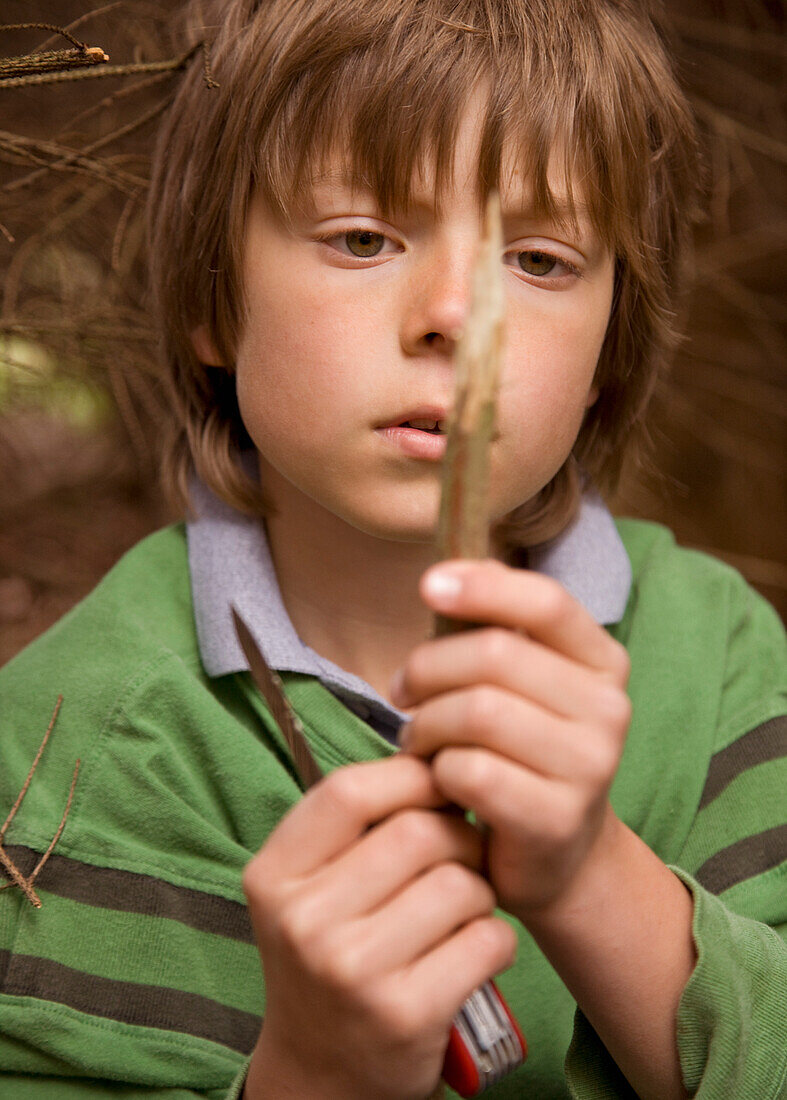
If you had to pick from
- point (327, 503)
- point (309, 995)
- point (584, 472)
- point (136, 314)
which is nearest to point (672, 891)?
point (309, 995)

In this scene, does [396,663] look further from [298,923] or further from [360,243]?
[298,923]

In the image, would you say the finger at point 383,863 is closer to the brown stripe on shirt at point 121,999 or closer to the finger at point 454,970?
the finger at point 454,970

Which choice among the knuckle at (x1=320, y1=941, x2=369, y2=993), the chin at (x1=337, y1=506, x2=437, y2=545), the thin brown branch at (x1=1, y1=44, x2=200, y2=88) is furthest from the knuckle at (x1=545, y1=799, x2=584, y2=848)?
the thin brown branch at (x1=1, y1=44, x2=200, y2=88)

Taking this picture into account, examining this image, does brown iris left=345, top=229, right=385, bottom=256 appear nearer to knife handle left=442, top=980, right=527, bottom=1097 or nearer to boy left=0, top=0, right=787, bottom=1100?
boy left=0, top=0, right=787, bottom=1100

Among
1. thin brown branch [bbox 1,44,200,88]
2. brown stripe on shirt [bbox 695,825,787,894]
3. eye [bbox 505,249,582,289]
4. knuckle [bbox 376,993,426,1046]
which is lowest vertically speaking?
brown stripe on shirt [bbox 695,825,787,894]

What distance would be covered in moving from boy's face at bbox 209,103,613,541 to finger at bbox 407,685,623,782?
0.95ft

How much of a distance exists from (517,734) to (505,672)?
0.09 ft

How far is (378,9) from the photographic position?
0.77 meters

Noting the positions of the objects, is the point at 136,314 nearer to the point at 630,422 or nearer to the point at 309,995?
the point at 630,422

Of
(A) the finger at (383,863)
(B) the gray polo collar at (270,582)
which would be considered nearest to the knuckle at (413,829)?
(A) the finger at (383,863)

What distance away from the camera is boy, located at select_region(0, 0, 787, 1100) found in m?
0.50

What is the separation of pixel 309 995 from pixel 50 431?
0.97 meters

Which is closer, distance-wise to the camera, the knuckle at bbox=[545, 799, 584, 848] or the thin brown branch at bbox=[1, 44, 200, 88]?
the knuckle at bbox=[545, 799, 584, 848]

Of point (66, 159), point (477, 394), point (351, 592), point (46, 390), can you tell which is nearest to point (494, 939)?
point (477, 394)
